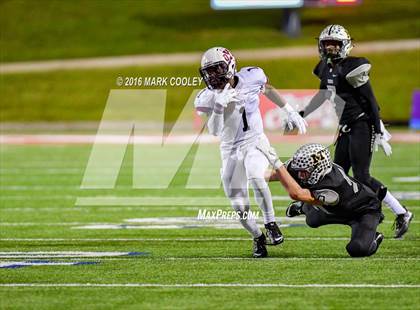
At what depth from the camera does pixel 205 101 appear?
27.6ft

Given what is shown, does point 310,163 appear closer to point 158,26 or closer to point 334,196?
point 334,196

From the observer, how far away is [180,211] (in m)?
12.1

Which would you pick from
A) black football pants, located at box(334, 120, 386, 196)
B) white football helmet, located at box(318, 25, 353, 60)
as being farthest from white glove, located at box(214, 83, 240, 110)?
black football pants, located at box(334, 120, 386, 196)

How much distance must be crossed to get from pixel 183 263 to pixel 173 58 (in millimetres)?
26191

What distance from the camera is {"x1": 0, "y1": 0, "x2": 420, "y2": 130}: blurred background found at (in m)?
30.6

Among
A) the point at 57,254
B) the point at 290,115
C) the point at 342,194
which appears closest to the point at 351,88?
the point at 290,115

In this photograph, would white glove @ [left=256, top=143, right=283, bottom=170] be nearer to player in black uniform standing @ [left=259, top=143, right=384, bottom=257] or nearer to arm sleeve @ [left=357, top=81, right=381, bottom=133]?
player in black uniform standing @ [left=259, top=143, right=384, bottom=257]

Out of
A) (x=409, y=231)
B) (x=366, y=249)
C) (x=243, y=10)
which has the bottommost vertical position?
(x=243, y=10)

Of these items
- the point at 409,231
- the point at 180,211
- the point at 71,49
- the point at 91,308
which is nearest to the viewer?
the point at 91,308

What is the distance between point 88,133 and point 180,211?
584 inches

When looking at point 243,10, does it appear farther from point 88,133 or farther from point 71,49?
point 88,133

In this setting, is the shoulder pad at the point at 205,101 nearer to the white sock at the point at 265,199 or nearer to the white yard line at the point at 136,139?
the white sock at the point at 265,199

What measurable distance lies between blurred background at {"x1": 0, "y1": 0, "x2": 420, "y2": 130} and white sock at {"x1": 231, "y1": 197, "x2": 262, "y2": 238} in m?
15.2

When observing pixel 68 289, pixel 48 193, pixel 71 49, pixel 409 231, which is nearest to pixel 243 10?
pixel 71 49
